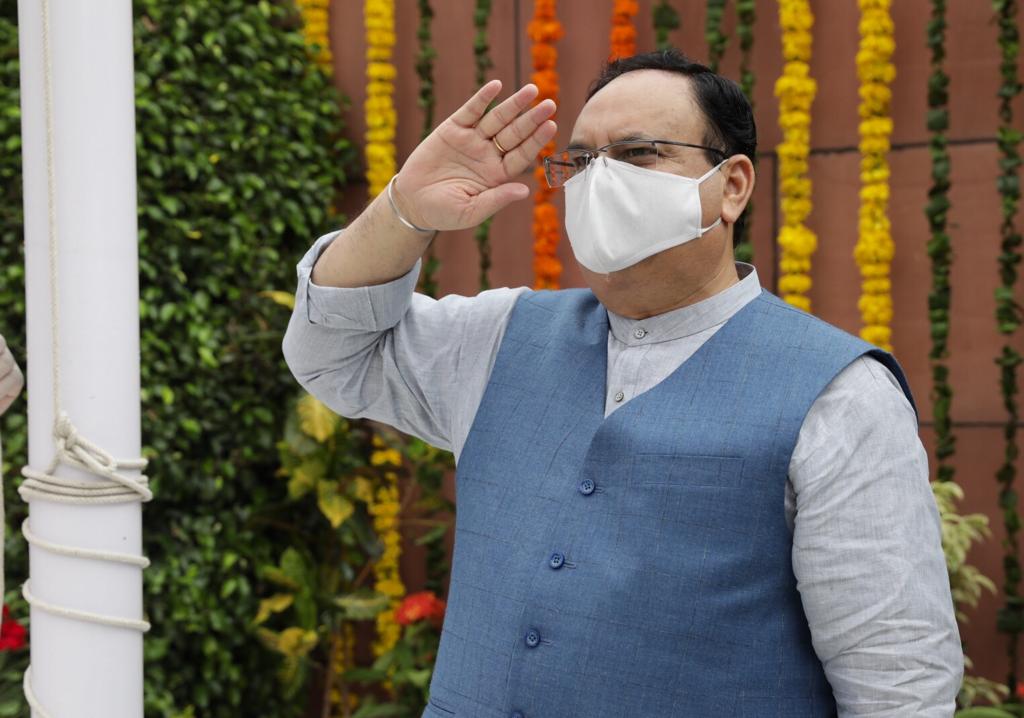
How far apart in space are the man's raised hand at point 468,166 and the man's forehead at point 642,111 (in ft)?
0.23

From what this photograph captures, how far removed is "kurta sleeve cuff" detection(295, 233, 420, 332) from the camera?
1559 millimetres

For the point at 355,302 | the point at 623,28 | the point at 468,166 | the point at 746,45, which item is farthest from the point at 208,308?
the point at 468,166

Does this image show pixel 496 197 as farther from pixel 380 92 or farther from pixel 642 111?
pixel 380 92

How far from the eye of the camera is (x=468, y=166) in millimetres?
1517

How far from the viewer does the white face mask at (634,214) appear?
149 centimetres

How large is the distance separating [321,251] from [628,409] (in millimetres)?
527

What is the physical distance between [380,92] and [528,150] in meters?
2.28

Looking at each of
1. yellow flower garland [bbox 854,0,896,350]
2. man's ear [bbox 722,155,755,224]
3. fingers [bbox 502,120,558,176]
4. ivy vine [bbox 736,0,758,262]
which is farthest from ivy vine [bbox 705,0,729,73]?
fingers [bbox 502,120,558,176]

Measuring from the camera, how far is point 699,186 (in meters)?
1.51

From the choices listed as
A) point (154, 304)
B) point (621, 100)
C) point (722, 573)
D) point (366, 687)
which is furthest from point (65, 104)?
point (366, 687)

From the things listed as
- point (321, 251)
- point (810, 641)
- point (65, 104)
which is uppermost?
point (65, 104)

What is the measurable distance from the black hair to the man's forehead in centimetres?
2

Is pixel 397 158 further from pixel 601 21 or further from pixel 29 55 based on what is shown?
pixel 29 55

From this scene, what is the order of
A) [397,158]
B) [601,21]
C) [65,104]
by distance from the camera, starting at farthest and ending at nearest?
1. [397,158]
2. [601,21]
3. [65,104]
